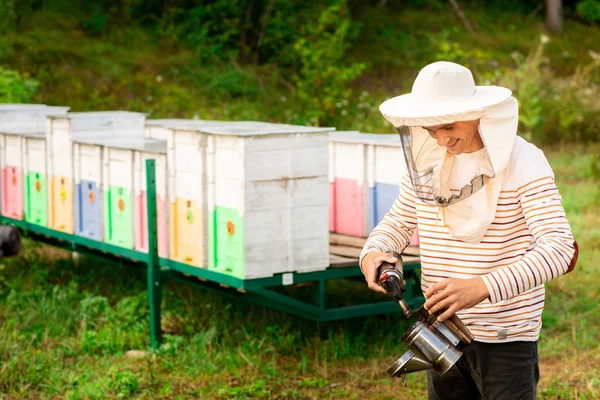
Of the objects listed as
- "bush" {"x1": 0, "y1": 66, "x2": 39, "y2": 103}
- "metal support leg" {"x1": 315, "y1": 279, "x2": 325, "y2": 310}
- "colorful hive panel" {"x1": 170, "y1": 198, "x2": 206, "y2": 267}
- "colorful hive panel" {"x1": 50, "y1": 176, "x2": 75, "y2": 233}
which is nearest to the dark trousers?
"metal support leg" {"x1": 315, "y1": 279, "x2": 325, "y2": 310}

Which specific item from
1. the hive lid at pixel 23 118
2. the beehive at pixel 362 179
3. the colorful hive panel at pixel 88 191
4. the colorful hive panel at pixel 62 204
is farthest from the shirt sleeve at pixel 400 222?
the hive lid at pixel 23 118

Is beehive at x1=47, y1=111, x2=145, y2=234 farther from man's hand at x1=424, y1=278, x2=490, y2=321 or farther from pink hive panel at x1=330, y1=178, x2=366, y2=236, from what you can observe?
man's hand at x1=424, y1=278, x2=490, y2=321

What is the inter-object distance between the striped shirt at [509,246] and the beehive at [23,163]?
4621 mm

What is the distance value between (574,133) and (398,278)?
13529mm

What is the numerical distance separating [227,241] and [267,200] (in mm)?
336

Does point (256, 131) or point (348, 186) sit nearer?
point (256, 131)

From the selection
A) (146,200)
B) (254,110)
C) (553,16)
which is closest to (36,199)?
(146,200)

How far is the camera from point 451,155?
2.79m

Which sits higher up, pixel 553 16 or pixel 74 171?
pixel 553 16

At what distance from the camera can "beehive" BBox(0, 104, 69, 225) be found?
7051 mm

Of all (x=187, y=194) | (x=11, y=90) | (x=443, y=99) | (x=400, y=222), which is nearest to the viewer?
(x=443, y=99)

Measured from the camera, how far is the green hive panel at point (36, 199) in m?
7.03

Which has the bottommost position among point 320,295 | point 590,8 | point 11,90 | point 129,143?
point 320,295

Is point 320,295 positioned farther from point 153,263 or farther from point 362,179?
point 153,263
